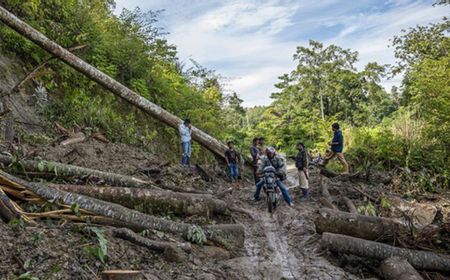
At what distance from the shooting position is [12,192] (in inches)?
181

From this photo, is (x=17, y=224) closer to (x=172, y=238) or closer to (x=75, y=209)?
(x=75, y=209)

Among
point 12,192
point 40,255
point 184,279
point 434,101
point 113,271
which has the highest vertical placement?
point 434,101

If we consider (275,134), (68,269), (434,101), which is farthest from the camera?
(275,134)

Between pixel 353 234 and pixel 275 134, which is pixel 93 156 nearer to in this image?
pixel 353 234

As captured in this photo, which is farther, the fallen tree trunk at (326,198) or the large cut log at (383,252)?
the fallen tree trunk at (326,198)

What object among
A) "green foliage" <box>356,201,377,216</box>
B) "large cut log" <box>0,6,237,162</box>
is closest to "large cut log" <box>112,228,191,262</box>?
"green foliage" <box>356,201,377,216</box>

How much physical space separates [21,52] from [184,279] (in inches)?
376

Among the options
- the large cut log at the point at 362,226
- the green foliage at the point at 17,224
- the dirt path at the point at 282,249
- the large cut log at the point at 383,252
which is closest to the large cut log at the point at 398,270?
the large cut log at the point at 383,252

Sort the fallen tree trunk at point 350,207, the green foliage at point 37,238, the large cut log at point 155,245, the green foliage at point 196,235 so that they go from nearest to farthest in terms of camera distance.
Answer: the green foliage at point 37,238 → the large cut log at point 155,245 → the green foliage at point 196,235 → the fallen tree trunk at point 350,207

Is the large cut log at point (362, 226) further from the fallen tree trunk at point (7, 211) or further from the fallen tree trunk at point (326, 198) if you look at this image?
the fallen tree trunk at point (7, 211)

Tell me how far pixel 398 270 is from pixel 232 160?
6578mm

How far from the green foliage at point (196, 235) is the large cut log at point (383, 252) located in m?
1.99

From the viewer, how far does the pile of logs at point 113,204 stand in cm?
455

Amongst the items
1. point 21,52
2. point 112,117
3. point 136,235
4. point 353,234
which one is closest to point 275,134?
point 112,117
